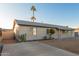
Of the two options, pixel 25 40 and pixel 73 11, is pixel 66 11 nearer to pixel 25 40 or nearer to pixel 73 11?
pixel 73 11

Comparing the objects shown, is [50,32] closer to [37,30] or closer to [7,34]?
[37,30]

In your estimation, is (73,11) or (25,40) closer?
(73,11)

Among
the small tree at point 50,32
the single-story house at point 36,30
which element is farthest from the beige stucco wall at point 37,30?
the small tree at point 50,32

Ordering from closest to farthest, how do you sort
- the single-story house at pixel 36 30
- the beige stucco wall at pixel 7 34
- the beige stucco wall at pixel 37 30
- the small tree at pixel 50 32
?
the beige stucco wall at pixel 7 34
the single-story house at pixel 36 30
the beige stucco wall at pixel 37 30
the small tree at pixel 50 32

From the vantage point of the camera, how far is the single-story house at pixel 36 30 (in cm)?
1352

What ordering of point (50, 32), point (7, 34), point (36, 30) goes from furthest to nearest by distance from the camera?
point (50, 32), point (36, 30), point (7, 34)

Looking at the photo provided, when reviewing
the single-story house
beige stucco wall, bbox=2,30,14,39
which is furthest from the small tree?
beige stucco wall, bbox=2,30,14,39

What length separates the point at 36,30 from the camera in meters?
15.3

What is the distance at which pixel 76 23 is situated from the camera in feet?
39.9

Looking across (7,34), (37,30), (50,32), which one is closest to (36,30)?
(37,30)

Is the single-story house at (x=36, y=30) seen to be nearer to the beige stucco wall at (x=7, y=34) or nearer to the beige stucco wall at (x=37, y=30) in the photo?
the beige stucco wall at (x=37, y=30)

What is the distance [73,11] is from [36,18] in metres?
3.01

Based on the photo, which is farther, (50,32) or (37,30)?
(50,32)

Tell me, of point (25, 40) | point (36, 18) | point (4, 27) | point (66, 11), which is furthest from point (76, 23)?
point (4, 27)
